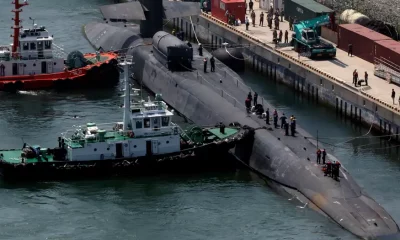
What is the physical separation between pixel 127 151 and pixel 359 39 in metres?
31.3

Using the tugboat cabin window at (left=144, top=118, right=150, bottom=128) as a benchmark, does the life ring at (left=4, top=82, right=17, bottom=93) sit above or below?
below

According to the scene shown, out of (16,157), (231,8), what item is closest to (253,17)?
(231,8)

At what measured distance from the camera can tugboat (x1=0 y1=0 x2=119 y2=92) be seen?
10000cm

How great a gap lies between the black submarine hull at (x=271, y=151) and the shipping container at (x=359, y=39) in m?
12.1

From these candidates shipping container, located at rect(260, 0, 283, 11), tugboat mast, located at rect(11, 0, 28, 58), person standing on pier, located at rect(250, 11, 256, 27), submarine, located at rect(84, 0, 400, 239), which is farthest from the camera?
shipping container, located at rect(260, 0, 283, 11)

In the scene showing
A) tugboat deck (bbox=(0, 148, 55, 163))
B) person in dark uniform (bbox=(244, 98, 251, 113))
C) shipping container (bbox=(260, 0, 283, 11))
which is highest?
shipping container (bbox=(260, 0, 283, 11))

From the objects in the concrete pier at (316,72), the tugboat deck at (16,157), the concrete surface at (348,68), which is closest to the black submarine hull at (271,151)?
the concrete pier at (316,72)

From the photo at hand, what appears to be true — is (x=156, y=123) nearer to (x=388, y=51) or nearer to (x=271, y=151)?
(x=271, y=151)

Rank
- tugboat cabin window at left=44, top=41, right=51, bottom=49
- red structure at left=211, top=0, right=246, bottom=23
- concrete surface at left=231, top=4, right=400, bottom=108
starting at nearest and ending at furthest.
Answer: concrete surface at left=231, top=4, right=400, bottom=108, tugboat cabin window at left=44, top=41, right=51, bottom=49, red structure at left=211, top=0, right=246, bottom=23

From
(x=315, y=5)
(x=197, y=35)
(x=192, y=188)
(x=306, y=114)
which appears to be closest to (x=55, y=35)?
(x=197, y=35)

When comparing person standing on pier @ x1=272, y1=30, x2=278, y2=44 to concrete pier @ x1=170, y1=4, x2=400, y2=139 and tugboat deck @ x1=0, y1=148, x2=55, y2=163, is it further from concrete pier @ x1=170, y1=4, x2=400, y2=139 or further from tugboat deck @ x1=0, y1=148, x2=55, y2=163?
tugboat deck @ x1=0, y1=148, x2=55, y2=163

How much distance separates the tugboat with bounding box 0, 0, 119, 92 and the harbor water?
6.10 meters

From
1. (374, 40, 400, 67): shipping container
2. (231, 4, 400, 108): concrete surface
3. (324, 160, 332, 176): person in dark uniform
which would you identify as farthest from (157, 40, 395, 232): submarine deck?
(374, 40, 400, 67): shipping container

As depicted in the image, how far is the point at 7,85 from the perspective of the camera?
325ft
